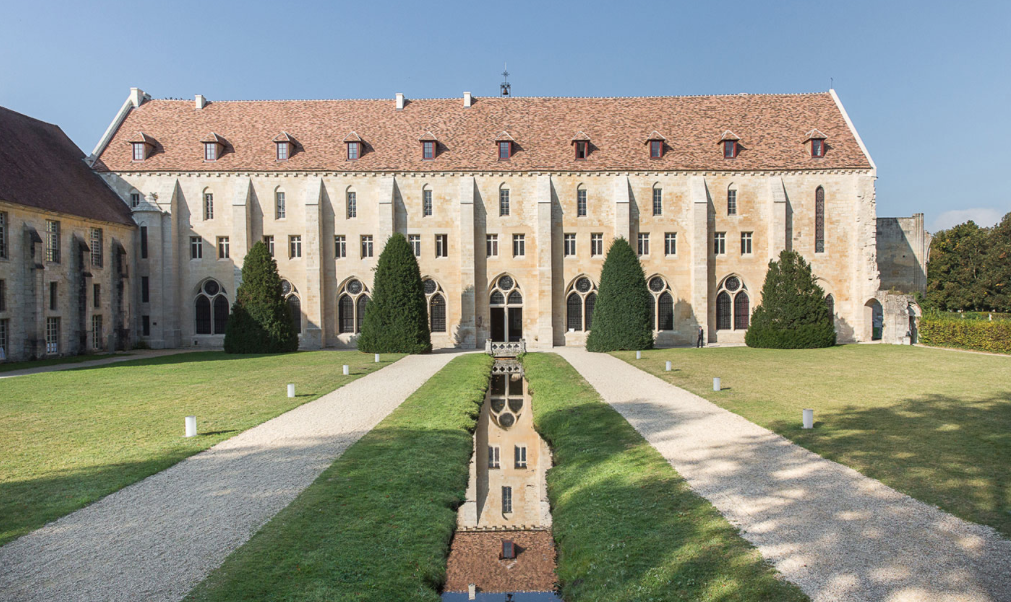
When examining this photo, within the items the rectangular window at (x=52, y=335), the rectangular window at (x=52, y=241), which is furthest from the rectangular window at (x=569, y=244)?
the rectangular window at (x=52, y=335)

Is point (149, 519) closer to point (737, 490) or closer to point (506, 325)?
point (737, 490)

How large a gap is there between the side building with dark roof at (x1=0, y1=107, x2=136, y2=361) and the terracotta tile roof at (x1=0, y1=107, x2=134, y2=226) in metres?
0.06

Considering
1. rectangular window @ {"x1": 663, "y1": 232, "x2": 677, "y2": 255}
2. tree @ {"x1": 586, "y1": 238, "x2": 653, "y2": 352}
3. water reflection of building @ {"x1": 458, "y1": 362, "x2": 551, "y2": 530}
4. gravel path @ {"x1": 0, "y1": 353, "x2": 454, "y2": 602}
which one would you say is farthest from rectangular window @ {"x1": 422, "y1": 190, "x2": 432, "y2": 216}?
gravel path @ {"x1": 0, "y1": 353, "x2": 454, "y2": 602}

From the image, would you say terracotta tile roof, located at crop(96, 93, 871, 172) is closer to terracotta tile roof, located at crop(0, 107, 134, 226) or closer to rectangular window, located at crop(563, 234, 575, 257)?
terracotta tile roof, located at crop(0, 107, 134, 226)

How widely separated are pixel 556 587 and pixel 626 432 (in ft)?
20.7

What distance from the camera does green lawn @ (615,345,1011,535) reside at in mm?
9531

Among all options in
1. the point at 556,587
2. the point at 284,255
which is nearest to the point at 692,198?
the point at 284,255

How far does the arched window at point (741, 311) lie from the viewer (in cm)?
3850

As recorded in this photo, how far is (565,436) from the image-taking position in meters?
13.8

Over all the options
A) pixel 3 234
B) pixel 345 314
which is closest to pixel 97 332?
pixel 3 234

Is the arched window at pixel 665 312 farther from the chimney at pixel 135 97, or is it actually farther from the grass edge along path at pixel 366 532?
the chimney at pixel 135 97

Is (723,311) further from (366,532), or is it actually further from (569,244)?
(366,532)

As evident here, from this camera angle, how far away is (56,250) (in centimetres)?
3200

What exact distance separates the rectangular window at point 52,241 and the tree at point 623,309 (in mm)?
29103
